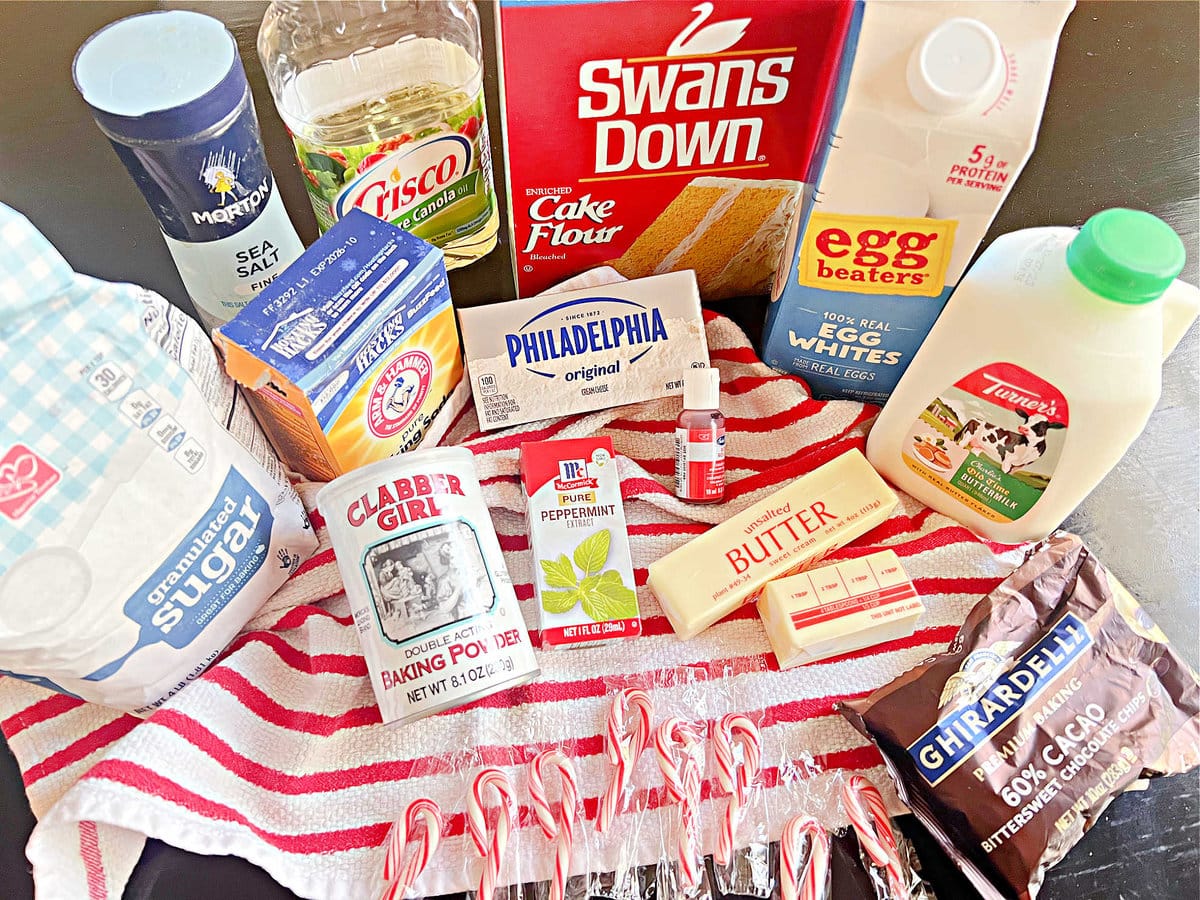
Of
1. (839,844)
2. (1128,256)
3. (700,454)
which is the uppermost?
(1128,256)

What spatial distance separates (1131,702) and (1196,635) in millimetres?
149

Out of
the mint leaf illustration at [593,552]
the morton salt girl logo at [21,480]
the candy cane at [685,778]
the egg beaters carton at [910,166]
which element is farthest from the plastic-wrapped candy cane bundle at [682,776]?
the morton salt girl logo at [21,480]

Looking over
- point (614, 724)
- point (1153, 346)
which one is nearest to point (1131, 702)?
point (1153, 346)

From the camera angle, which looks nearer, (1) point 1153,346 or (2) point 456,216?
(1) point 1153,346

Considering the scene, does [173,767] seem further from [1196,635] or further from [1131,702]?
[1196,635]

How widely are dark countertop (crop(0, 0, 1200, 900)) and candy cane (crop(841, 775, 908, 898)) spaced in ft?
0.13

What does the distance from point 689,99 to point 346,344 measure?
0.35 m

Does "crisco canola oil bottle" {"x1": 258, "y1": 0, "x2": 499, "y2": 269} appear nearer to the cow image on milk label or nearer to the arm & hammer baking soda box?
the arm & hammer baking soda box

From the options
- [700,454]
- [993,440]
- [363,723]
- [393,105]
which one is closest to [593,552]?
[700,454]

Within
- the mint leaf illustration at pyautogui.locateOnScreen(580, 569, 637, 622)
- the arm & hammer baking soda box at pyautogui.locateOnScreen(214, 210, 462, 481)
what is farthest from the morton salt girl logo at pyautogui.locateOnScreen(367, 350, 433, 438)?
the mint leaf illustration at pyautogui.locateOnScreen(580, 569, 637, 622)

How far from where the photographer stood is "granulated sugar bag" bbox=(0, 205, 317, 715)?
570 millimetres

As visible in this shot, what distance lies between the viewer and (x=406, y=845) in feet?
2.23

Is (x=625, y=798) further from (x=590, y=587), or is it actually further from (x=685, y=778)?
(x=590, y=587)

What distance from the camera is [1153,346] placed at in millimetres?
661
